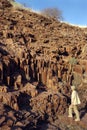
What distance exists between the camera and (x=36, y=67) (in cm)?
1399

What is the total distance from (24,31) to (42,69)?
2.82m

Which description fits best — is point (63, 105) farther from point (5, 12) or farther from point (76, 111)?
point (5, 12)

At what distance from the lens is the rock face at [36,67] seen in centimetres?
1105

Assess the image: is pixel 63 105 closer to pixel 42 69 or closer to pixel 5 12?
pixel 42 69

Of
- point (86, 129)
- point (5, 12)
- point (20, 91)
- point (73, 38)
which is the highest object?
point (5, 12)

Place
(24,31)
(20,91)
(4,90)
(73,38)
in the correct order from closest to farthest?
(4,90) < (20,91) < (24,31) < (73,38)

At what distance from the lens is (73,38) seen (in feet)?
58.5

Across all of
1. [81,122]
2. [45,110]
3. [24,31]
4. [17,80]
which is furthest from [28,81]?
[24,31]

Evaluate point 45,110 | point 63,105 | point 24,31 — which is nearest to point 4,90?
point 45,110

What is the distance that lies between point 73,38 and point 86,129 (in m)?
7.33

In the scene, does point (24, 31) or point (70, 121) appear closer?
point (70, 121)

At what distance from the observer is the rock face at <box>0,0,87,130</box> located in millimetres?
11055

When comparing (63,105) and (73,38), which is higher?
(73,38)

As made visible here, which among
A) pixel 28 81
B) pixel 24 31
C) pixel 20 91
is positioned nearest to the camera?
pixel 20 91
